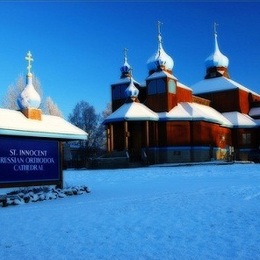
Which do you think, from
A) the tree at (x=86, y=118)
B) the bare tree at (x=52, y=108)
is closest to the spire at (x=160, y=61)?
the bare tree at (x=52, y=108)

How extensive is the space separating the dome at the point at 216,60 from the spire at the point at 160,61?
702 centimetres

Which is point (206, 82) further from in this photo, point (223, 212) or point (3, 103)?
point (223, 212)

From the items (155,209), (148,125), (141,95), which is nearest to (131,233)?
(155,209)

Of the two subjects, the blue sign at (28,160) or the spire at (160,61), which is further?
the spire at (160,61)

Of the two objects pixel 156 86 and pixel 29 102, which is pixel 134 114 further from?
pixel 29 102

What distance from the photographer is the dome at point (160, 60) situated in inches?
1625

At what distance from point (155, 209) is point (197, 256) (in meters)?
3.76

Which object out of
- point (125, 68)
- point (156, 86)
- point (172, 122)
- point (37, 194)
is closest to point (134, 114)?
point (172, 122)

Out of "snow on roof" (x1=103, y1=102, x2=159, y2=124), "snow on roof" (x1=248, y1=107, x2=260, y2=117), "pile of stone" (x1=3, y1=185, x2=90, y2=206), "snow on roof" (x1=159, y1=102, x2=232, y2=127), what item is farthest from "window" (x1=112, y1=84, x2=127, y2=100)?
"pile of stone" (x1=3, y1=185, x2=90, y2=206)

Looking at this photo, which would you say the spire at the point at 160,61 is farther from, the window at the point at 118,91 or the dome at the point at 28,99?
the dome at the point at 28,99

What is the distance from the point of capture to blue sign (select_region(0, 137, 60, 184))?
12.4 metres

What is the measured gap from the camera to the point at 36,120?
1384 centimetres

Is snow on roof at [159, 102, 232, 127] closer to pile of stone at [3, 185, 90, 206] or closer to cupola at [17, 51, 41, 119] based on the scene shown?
cupola at [17, 51, 41, 119]

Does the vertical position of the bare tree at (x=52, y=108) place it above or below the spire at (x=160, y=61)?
below
